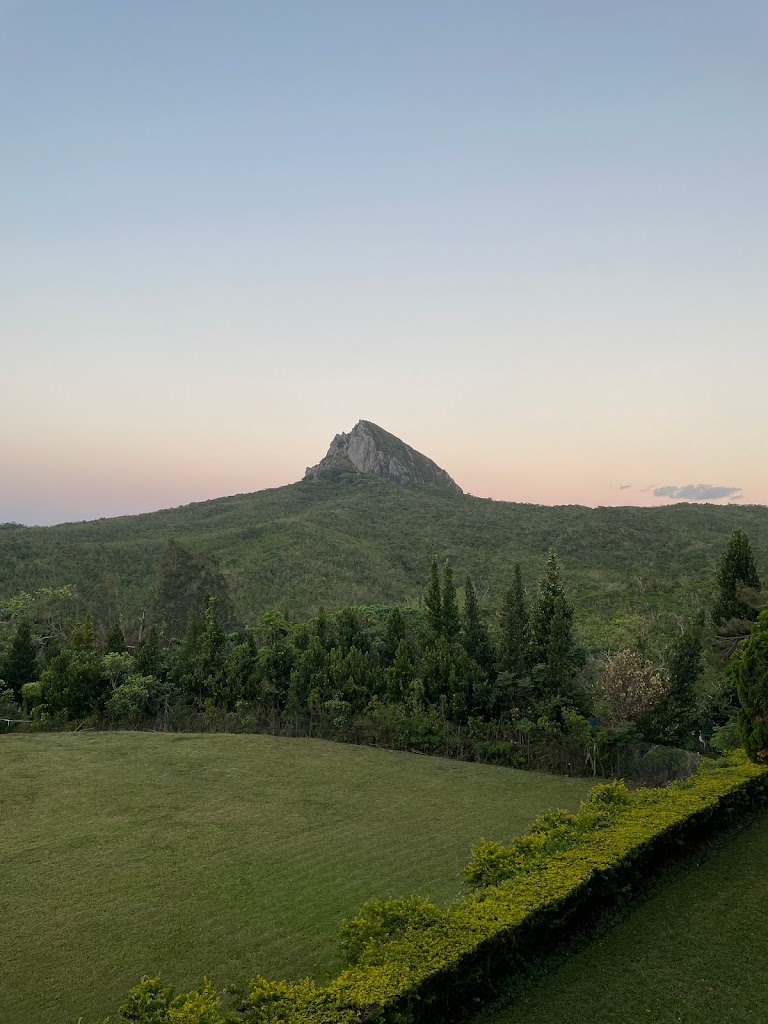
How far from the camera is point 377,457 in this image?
107312mm

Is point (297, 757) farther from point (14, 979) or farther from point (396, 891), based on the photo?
point (14, 979)

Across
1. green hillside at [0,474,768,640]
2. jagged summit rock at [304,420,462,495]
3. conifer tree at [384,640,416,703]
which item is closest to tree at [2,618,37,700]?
conifer tree at [384,640,416,703]

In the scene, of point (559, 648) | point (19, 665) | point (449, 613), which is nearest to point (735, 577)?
point (559, 648)

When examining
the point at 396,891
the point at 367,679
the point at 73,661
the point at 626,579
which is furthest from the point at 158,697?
the point at 626,579

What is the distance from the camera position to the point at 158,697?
70.0 ft

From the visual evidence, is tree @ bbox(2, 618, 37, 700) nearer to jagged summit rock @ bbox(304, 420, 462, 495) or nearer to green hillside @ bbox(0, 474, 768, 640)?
green hillside @ bbox(0, 474, 768, 640)

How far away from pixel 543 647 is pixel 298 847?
36.0ft

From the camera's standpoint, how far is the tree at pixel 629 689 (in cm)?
1736

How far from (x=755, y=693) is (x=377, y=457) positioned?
3832 inches

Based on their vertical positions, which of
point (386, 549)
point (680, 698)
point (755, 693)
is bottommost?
point (680, 698)

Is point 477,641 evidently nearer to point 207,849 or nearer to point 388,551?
point 207,849

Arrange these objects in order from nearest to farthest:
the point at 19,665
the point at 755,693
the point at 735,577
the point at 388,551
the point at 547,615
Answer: the point at 755,693 < the point at 735,577 < the point at 547,615 < the point at 19,665 < the point at 388,551

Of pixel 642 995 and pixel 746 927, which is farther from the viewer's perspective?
pixel 746 927

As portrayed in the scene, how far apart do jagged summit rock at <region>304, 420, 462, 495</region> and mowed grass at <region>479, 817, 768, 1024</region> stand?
90.7 meters
